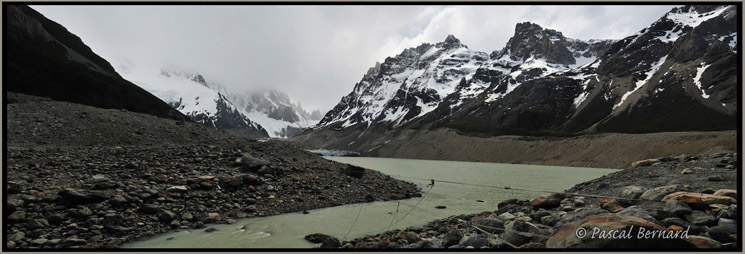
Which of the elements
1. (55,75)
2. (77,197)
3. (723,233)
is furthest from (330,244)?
(55,75)

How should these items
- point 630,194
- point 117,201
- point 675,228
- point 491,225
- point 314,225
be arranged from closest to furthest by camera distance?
point 675,228 → point 491,225 → point 117,201 → point 630,194 → point 314,225

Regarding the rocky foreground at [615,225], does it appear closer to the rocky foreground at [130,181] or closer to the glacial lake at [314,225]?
the glacial lake at [314,225]

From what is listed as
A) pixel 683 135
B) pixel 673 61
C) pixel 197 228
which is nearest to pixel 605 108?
pixel 673 61

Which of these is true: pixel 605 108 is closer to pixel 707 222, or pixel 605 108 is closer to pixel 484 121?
pixel 484 121

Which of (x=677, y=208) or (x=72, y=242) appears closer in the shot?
(x=677, y=208)

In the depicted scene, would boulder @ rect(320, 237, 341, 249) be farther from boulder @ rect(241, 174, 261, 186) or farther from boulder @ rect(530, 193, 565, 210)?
boulder @ rect(530, 193, 565, 210)

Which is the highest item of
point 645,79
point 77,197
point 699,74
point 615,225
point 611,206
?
point 645,79

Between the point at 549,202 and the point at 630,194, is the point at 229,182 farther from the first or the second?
the point at 630,194

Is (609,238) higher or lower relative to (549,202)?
higher
